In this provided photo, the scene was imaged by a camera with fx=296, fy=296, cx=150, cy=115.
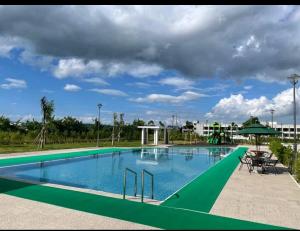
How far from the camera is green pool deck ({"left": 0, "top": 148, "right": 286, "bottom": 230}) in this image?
538 cm

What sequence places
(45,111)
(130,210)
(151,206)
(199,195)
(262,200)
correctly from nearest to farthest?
(130,210)
(151,206)
(262,200)
(199,195)
(45,111)

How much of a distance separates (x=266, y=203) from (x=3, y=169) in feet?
33.6

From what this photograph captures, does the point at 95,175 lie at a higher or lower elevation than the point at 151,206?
lower

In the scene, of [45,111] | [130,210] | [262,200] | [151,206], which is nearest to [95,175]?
[151,206]

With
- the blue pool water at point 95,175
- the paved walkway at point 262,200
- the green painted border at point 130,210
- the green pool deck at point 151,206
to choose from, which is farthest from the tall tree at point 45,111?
the paved walkway at point 262,200

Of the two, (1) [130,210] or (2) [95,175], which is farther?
(2) [95,175]

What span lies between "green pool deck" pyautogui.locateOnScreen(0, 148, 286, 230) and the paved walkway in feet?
1.01

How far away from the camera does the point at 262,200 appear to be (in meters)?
7.29

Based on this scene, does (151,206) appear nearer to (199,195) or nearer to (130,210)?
(130,210)

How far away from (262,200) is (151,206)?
2.84 meters

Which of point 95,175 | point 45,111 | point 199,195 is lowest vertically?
point 95,175

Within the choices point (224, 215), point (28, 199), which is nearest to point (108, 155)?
point (28, 199)

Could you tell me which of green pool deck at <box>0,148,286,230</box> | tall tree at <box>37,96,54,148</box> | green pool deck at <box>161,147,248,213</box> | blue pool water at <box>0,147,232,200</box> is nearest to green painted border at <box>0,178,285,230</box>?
green pool deck at <box>0,148,286,230</box>

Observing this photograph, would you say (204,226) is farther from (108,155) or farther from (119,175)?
(108,155)
